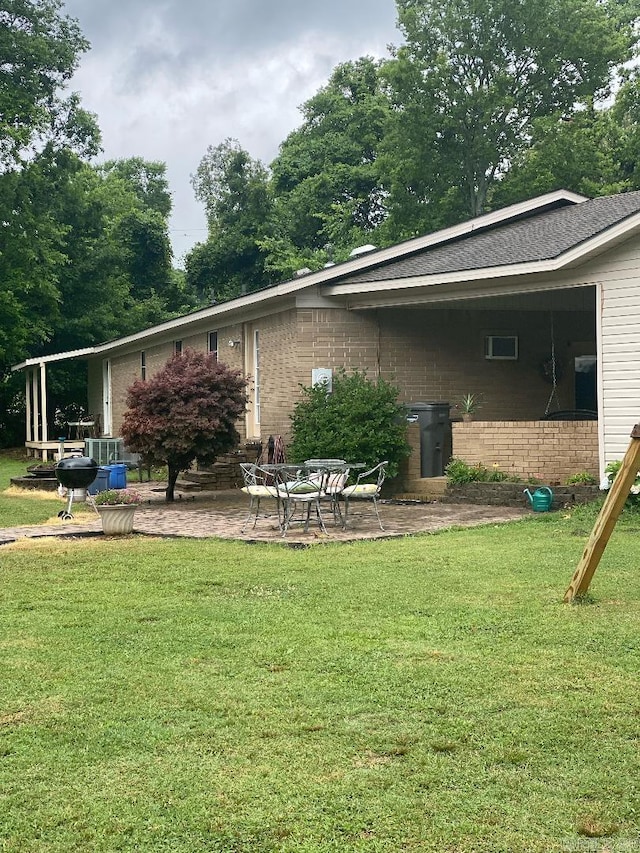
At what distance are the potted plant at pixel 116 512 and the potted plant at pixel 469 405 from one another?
5.83 m

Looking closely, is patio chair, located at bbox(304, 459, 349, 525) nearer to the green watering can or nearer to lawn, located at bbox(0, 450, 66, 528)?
the green watering can

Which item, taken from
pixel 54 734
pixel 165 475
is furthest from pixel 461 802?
pixel 165 475

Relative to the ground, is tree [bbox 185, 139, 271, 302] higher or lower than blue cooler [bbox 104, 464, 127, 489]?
higher

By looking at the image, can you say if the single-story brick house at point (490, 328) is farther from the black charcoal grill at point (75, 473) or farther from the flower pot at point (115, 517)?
the flower pot at point (115, 517)

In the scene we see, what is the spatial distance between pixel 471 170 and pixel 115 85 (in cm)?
1404

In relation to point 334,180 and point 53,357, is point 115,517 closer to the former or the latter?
point 53,357

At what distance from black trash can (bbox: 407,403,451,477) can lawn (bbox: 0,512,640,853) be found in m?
6.87

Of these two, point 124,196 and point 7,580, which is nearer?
point 7,580

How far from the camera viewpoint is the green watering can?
1202 cm

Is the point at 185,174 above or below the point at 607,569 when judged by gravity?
above

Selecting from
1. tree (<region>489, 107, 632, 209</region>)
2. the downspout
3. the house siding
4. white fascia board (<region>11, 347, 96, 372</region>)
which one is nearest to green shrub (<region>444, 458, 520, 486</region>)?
the downspout

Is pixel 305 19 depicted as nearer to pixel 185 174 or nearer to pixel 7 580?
pixel 7 580

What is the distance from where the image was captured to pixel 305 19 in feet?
66.2

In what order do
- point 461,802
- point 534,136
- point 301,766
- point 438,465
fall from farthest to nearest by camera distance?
1. point 534,136
2. point 438,465
3. point 301,766
4. point 461,802
